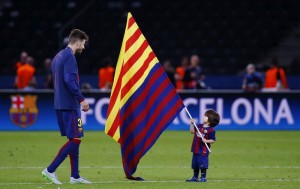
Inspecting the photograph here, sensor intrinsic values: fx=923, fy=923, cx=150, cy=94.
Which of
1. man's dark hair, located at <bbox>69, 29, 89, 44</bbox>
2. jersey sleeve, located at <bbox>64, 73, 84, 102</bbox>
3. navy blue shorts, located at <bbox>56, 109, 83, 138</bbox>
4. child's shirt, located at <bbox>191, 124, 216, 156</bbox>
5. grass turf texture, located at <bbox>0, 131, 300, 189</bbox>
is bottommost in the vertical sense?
grass turf texture, located at <bbox>0, 131, 300, 189</bbox>

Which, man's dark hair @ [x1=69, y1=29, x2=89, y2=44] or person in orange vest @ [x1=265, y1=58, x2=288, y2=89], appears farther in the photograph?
person in orange vest @ [x1=265, y1=58, x2=288, y2=89]

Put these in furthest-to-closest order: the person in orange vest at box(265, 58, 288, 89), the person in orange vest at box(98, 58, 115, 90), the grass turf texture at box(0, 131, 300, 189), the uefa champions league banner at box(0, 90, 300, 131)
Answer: the person in orange vest at box(98, 58, 115, 90) → the person in orange vest at box(265, 58, 288, 89) → the uefa champions league banner at box(0, 90, 300, 131) → the grass turf texture at box(0, 131, 300, 189)

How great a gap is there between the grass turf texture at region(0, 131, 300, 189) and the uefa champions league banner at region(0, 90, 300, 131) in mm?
372

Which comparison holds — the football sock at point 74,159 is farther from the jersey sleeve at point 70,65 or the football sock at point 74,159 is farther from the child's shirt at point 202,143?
the child's shirt at point 202,143

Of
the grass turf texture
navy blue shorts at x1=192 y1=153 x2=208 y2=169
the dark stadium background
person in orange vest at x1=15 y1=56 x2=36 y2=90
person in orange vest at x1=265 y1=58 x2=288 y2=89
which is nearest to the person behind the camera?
navy blue shorts at x1=192 y1=153 x2=208 y2=169

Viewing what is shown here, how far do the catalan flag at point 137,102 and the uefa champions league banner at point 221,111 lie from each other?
10.9m

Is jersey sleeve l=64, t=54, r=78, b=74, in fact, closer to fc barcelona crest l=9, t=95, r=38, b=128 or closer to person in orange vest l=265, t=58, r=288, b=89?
fc barcelona crest l=9, t=95, r=38, b=128

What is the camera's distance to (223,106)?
24.6m

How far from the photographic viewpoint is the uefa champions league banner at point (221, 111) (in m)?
24.3

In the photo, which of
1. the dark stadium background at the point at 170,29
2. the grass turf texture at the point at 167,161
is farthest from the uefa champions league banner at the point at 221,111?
the dark stadium background at the point at 170,29

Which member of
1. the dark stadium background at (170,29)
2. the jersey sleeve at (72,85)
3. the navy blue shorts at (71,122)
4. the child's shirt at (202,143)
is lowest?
the child's shirt at (202,143)

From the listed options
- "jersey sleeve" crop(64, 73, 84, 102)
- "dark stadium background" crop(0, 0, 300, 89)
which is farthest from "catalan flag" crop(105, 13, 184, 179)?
"dark stadium background" crop(0, 0, 300, 89)

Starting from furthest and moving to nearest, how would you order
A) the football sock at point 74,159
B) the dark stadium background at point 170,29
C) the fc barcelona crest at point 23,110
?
the dark stadium background at point 170,29, the fc barcelona crest at point 23,110, the football sock at point 74,159

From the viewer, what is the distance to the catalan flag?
43.4 feet
